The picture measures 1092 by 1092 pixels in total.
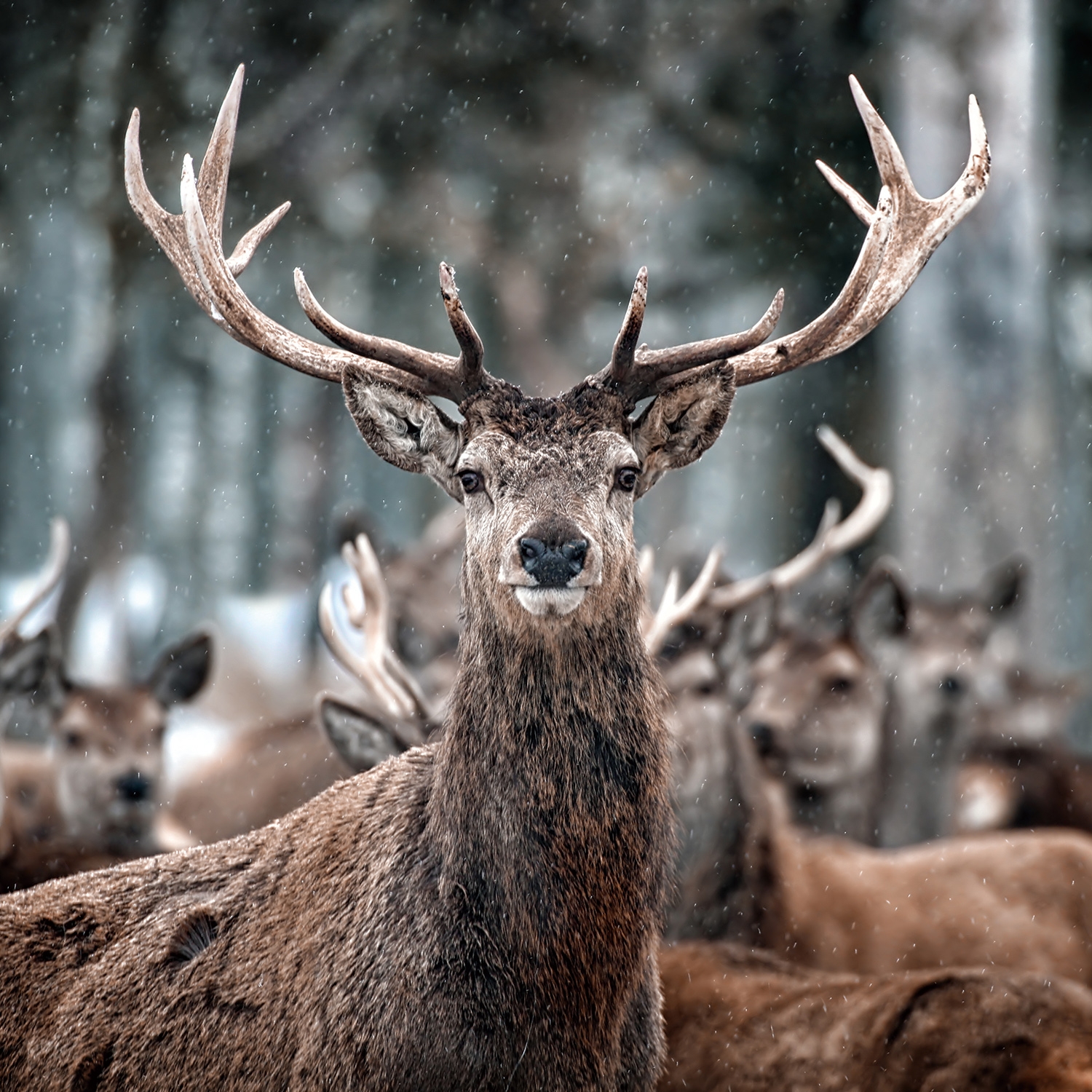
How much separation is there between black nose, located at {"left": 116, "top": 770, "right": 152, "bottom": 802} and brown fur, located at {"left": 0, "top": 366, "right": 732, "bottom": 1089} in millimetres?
3205

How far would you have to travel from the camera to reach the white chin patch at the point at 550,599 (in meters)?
3.06

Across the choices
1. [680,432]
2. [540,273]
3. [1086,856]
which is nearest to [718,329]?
[540,273]

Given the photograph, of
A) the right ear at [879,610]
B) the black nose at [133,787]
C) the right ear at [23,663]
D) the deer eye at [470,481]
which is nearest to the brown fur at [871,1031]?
the deer eye at [470,481]

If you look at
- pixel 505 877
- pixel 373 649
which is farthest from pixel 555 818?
pixel 373 649

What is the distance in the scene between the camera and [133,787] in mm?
6719

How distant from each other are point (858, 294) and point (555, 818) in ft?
5.01

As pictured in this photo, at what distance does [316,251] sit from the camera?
16234mm

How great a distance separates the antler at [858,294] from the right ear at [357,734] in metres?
1.95

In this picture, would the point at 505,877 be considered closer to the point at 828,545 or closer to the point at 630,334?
the point at 630,334

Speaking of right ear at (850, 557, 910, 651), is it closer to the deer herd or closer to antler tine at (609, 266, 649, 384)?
the deer herd

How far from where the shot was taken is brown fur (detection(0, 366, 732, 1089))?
9.69 feet

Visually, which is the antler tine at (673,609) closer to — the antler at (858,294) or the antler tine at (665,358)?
the antler at (858,294)

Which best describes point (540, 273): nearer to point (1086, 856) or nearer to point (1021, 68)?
point (1021, 68)

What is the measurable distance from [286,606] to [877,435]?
8.51 metres
